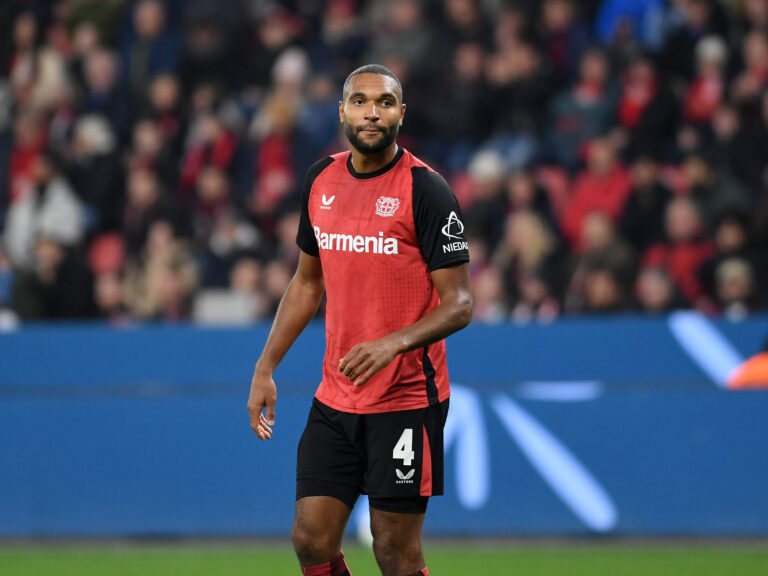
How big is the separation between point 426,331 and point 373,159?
2.41ft

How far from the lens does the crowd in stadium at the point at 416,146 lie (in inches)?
392

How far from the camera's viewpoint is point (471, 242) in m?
10.3

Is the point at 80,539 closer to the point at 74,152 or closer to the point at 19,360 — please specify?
the point at 19,360

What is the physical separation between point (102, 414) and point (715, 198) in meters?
5.06

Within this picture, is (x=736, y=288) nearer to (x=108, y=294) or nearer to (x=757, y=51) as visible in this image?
(x=757, y=51)

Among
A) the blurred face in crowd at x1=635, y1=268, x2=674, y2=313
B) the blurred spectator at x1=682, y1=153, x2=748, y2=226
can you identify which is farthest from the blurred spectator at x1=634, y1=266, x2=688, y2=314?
the blurred spectator at x1=682, y1=153, x2=748, y2=226

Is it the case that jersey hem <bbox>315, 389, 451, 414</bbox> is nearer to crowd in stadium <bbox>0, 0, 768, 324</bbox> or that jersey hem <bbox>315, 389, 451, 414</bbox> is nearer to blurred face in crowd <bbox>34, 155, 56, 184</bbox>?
crowd in stadium <bbox>0, 0, 768, 324</bbox>

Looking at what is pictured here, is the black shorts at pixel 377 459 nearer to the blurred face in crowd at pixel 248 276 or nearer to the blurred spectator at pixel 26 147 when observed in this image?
the blurred face in crowd at pixel 248 276

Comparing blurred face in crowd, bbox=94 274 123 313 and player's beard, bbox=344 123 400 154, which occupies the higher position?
player's beard, bbox=344 123 400 154

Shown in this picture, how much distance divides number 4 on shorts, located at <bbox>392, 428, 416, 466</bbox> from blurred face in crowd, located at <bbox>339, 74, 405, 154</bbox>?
42.3 inches

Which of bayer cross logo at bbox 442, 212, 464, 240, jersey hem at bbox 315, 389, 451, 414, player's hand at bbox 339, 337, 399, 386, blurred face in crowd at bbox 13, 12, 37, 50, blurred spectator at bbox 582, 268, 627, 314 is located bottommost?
jersey hem at bbox 315, 389, 451, 414

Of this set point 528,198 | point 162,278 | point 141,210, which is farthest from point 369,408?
point 141,210

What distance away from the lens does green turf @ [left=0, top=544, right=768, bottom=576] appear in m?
7.72

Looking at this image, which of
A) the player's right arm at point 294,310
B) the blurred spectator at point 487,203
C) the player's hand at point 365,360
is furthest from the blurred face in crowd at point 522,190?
the player's hand at point 365,360
